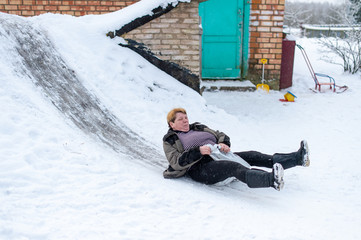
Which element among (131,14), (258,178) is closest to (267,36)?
(131,14)

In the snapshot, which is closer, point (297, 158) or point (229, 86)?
point (297, 158)

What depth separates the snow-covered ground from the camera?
2182 mm

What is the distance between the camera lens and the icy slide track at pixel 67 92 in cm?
372

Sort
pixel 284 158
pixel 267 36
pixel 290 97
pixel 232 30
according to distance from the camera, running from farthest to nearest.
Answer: pixel 232 30 < pixel 267 36 < pixel 290 97 < pixel 284 158

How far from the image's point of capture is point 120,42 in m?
5.52

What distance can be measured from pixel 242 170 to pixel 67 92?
2.48 metres

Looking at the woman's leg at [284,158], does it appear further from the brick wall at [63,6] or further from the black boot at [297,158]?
the brick wall at [63,6]

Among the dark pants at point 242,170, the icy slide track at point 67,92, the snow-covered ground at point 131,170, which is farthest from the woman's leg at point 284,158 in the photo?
the icy slide track at point 67,92

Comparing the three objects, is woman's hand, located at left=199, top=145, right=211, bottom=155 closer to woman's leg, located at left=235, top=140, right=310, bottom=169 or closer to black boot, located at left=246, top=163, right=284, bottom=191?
black boot, located at left=246, top=163, right=284, bottom=191

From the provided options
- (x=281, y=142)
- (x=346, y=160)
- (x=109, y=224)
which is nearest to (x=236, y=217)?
(x=109, y=224)

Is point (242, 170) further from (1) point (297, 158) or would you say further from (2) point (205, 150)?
(1) point (297, 158)

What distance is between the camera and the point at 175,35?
564 cm

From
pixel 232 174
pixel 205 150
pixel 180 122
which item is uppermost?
pixel 180 122

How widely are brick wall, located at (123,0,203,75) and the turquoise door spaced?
95.2 inches
